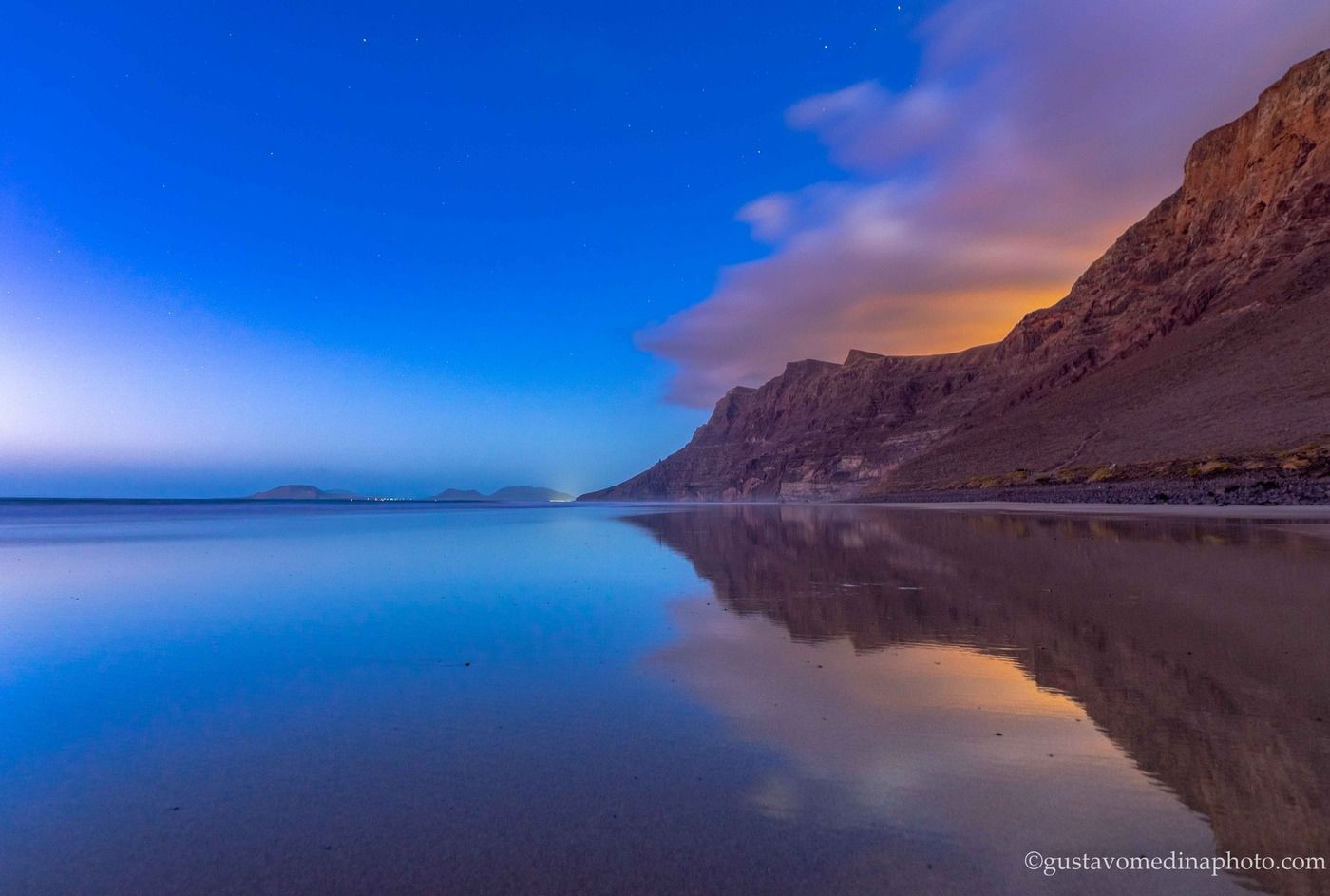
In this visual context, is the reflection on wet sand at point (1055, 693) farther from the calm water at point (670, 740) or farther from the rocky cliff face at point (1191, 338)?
the rocky cliff face at point (1191, 338)

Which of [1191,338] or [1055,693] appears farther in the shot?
[1191,338]

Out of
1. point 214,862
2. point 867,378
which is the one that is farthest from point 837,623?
point 867,378

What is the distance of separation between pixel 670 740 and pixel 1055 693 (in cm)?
372

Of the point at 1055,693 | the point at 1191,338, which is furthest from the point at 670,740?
the point at 1191,338

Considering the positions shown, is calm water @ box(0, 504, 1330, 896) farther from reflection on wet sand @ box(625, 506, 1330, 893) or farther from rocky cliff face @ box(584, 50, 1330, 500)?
rocky cliff face @ box(584, 50, 1330, 500)

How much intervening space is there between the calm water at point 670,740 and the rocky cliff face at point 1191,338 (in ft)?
163

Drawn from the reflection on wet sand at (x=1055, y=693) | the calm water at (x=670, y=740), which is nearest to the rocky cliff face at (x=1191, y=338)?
the reflection on wet sand at (x=1055, y=693)

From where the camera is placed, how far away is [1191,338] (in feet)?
242

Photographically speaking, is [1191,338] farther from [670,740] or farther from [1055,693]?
[670,740]

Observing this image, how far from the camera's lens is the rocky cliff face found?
53.8m

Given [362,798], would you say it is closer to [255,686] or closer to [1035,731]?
[255,686]

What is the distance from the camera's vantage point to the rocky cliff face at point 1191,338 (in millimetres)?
53781

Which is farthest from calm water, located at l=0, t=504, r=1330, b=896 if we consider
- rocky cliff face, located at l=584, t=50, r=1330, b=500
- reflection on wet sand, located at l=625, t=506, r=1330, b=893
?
rocky cliff face, located at l=584, t=50, r=1330, b=500

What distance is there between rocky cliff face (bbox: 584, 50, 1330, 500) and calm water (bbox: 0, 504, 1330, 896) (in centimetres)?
4979
